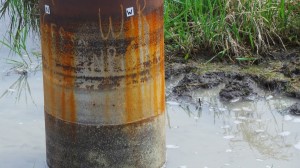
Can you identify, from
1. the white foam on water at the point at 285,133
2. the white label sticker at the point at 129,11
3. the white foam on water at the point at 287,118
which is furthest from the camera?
the white foam on water at the point at 287,118

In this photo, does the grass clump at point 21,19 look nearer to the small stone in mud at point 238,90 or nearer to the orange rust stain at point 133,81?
the small stone in mud at point 238,90

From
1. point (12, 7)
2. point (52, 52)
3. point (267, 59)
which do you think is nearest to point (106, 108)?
point (52, 52)

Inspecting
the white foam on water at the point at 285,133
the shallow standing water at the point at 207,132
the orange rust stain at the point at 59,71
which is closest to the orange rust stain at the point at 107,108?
the orange rust stain at the point at 59,71

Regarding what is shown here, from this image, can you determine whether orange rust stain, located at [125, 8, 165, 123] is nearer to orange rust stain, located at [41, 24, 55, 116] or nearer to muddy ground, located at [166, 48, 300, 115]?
orange rust stain, located at [41, 24, 55, 116]

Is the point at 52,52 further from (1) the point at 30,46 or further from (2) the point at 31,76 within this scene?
(1) the point at 30,46

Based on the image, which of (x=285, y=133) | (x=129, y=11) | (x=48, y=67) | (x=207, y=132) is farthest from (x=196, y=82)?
(x=129, y=11)

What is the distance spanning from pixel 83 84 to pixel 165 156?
2.64 ft

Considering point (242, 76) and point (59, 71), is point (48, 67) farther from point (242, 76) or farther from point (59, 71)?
point (242, 76)

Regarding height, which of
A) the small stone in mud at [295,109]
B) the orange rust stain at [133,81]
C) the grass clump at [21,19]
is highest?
the grass clump at [21,19]

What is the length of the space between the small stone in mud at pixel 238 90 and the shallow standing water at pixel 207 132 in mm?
72

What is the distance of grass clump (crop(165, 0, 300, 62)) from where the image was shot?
261 inches

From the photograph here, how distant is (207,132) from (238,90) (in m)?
0.68

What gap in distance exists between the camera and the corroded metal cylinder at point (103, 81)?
443 cm

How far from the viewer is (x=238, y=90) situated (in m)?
6.05
